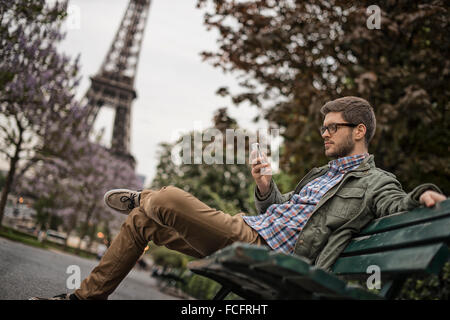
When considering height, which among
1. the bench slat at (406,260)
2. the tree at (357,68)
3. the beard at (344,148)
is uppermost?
the tree at (357,68)

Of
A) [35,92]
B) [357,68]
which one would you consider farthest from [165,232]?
[35,92]

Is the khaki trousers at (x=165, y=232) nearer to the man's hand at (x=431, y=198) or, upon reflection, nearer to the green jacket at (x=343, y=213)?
the green jacket at (x=343, y=213)

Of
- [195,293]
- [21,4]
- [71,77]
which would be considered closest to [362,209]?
[21,4]

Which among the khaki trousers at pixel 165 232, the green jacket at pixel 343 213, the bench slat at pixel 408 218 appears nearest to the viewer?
the bench slat at pixel 408 218

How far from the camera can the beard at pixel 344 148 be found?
2578 millimetres

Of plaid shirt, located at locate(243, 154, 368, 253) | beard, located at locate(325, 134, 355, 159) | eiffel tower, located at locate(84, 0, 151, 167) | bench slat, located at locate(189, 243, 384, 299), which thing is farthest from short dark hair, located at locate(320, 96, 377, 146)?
eiffel tower, located at locate(84, 0, 151, 167)

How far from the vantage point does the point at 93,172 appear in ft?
85.8

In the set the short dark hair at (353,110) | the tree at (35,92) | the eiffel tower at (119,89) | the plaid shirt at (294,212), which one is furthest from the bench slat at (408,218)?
the eiffel tower at (119,89)

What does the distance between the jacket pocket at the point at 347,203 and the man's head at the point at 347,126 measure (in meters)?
0.36

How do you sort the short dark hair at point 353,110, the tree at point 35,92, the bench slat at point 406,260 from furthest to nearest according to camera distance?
the tree at point 35,92 → the short dark hair at point 353,110 → the bench slat at point 406,260

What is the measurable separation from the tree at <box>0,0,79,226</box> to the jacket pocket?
27.6ft

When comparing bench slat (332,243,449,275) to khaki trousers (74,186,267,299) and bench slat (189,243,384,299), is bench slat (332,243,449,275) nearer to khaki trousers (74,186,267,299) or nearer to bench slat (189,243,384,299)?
bench slat (189,243,384,299)
